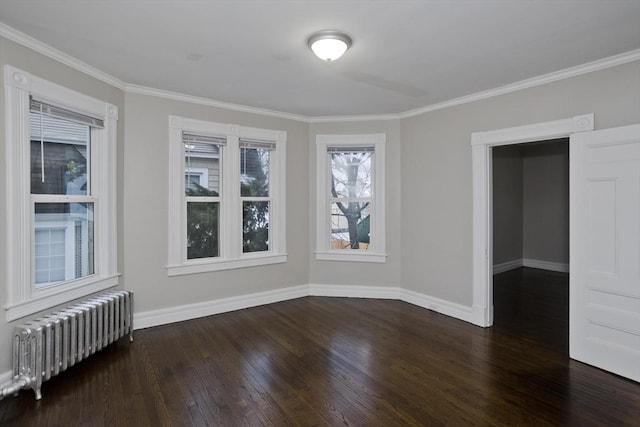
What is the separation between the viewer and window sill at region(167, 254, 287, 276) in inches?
163

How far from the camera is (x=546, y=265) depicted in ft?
24.1

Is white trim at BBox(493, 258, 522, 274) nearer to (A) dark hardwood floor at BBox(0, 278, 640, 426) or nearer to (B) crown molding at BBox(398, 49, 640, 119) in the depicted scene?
(A) dark hardwood floor at BBox(0, 278, 640, 426)

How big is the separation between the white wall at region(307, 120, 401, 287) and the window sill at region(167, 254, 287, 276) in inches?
25.5

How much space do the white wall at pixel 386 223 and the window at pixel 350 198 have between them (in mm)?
78

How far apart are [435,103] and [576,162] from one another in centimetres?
177

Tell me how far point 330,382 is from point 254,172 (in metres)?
2.95

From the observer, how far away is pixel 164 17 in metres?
2.38

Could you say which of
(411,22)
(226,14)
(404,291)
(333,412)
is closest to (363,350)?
(333,412)

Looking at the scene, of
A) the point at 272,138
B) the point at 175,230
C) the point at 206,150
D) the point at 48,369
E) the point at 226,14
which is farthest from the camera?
the point at 272,138

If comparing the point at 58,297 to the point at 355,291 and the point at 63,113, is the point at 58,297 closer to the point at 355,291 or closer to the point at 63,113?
the point at 63,113

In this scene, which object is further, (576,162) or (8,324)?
(576,162)

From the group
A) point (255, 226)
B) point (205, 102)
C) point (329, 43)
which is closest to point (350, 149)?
point (255, 226)

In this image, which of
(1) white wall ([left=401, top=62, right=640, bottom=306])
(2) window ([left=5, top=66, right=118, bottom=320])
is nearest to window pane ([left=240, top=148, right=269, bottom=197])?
(2) window ([left=5, top=66, right=118, bottom=320])

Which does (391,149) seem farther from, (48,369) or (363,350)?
(48,369)
